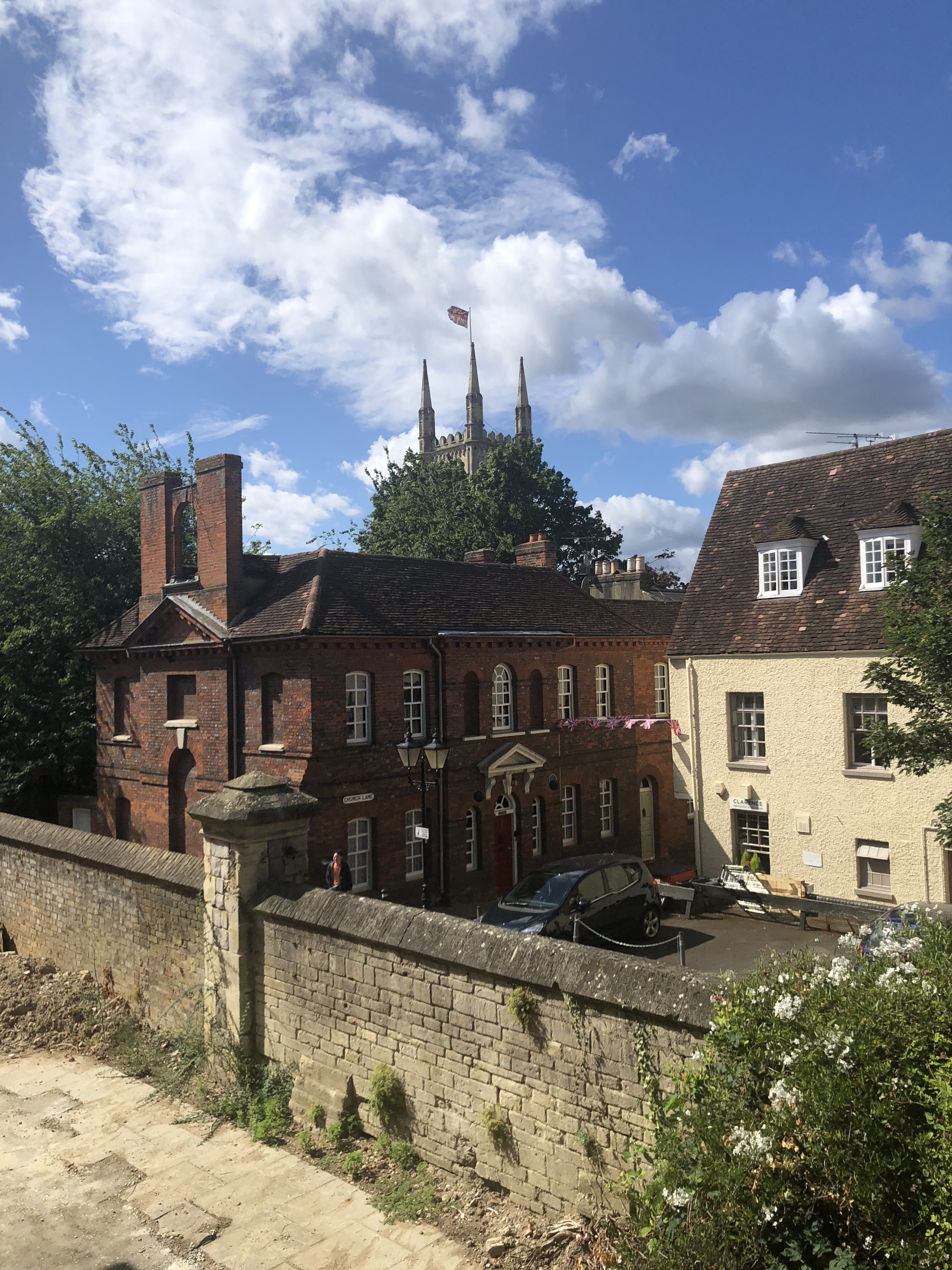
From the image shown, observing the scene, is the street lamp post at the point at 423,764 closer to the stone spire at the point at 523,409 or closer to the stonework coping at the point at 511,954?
the stonework coping at the point at 511,954

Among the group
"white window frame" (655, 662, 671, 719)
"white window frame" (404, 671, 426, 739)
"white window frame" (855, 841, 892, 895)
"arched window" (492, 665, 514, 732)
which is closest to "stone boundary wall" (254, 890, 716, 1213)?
"white window frame" (404, 671, 426, 739)

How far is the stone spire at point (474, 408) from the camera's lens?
92.1 meters

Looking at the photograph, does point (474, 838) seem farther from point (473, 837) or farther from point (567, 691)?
point (567, 691)

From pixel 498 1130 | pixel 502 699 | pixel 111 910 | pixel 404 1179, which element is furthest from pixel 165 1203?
pixel 502 699

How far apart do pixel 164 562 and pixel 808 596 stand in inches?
650

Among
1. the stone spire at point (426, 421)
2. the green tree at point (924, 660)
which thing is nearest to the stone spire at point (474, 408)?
the stone spire at point (426, 421)

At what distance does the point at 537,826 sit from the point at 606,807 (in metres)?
3.02

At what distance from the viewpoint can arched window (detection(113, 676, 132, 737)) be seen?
2391 cm

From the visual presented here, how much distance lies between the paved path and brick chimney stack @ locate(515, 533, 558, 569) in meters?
22.1

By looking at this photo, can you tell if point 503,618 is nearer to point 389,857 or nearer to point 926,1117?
point 389,857

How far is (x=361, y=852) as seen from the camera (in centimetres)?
1948

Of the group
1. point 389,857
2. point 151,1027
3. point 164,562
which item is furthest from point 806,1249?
point 164,562

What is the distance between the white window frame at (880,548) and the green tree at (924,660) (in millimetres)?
7116

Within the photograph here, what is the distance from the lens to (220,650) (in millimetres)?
20500
